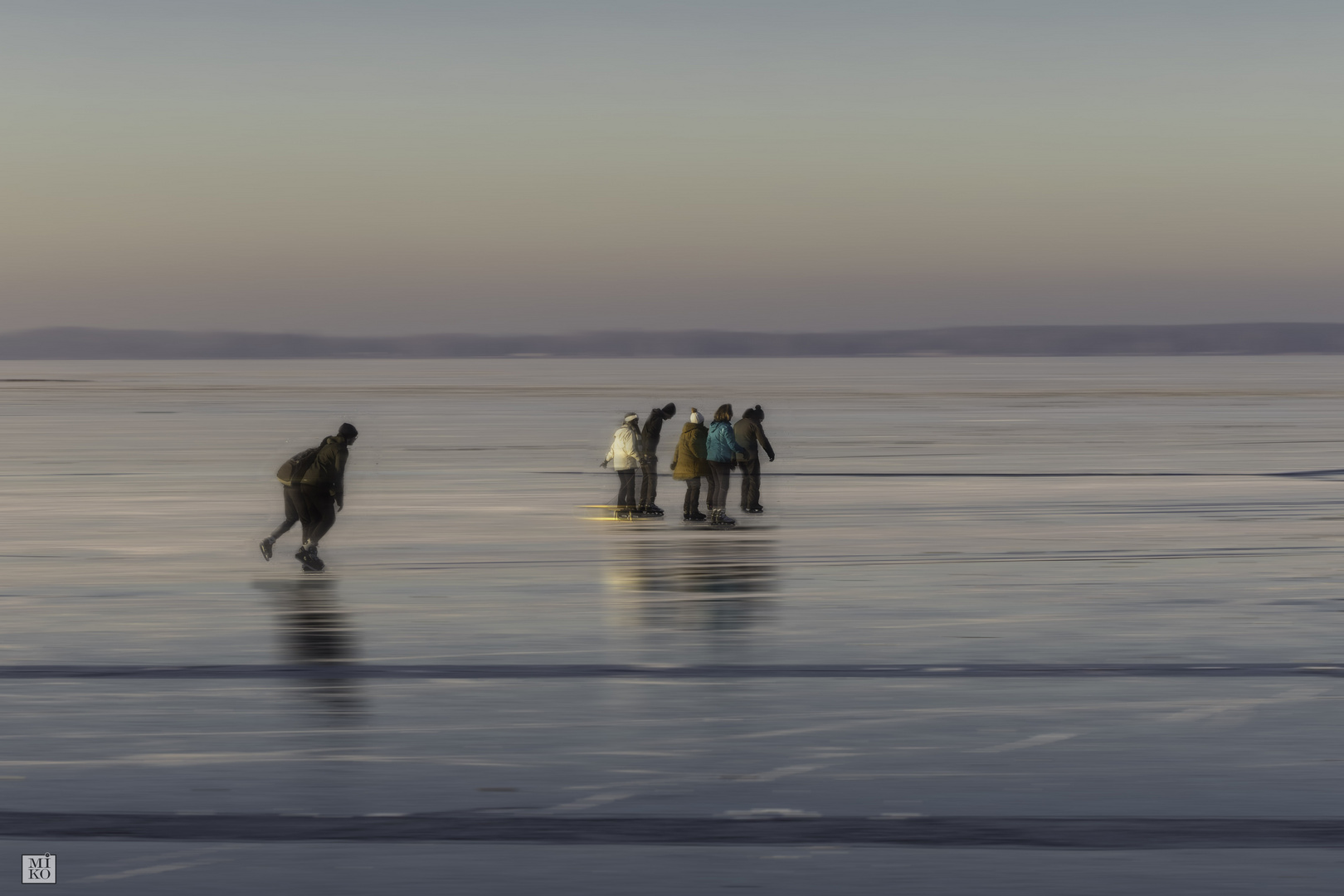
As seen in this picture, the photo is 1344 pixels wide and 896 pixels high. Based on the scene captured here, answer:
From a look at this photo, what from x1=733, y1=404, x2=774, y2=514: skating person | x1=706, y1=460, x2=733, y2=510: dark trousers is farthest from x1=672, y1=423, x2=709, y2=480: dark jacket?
x1=733, y1=404, x2=774, y2=514: skating person

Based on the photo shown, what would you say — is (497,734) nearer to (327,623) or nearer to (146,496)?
(327,623)

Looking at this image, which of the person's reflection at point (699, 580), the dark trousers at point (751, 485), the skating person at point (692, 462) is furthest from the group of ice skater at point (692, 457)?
the person's reflection at point (699, 580)

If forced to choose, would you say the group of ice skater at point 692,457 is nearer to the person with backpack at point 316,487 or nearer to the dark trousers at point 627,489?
the dark trousers at point 627,489

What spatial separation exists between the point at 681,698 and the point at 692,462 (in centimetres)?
1493

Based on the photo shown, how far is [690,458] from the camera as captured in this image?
88.7 ft

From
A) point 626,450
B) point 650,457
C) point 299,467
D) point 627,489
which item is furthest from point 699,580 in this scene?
point 627,489

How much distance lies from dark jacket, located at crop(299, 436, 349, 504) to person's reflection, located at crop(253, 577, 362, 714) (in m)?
0.82

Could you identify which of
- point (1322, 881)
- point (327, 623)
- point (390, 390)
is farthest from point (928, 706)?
point (390, 390)

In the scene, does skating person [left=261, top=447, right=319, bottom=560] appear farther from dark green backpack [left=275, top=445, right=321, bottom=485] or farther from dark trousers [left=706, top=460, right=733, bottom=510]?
dark trousers [left=706, top=460, right=733, bottom=510]

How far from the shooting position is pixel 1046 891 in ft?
24.0

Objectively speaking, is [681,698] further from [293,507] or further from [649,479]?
[649,479]

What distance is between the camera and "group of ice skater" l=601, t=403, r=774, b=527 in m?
27.0

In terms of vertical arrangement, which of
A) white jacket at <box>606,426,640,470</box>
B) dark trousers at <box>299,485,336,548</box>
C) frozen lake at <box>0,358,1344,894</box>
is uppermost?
white jacket at <box>606,426,640,470</box>

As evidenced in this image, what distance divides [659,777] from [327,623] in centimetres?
681
